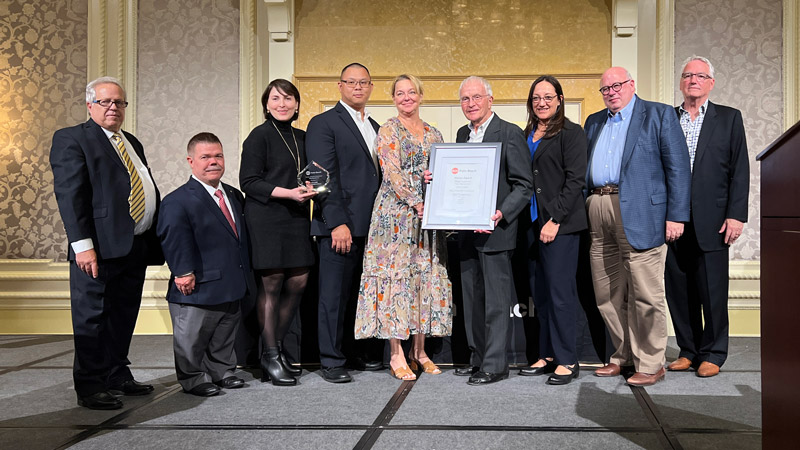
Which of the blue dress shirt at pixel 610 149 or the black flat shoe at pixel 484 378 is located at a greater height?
the blue dress shirt at pixel 610 149

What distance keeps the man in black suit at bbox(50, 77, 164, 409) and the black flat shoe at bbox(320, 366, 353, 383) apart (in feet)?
2.97

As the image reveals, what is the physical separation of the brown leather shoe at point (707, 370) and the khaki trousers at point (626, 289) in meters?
0.28

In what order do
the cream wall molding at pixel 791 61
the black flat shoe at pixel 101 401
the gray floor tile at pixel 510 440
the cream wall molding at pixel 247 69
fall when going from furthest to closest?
the cream wall molding at pixel 247 69
the cream wall molding at pixel 791 61
the black flat shoe at pixel 101 401
the gray floor tile at pixel 510 440

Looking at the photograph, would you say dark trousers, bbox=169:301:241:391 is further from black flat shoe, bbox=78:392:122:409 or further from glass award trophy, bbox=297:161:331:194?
glass award trophy, bbox=297:161:331:194

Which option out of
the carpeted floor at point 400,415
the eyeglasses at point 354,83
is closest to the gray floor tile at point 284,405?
the carpeted floor at point 400,415

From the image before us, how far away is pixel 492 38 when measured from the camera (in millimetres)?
5488

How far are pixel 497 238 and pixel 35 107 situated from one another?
13.2 ft

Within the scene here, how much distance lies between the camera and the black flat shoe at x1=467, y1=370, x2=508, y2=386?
3.34 m

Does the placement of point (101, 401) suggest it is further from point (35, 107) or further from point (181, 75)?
point (35, 107)

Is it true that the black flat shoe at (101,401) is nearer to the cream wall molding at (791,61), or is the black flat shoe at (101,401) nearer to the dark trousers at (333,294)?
the dark trousers at (333,294)

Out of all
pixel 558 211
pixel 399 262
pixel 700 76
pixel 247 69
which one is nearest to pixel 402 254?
pixel 399 262

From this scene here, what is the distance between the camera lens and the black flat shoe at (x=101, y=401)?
2.94 m

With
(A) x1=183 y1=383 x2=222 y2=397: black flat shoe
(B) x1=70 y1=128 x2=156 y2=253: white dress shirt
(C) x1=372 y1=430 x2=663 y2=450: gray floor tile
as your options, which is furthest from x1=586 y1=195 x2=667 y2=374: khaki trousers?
(B) x1=70 y1=128 x2=156 y2=253: white dress shirt

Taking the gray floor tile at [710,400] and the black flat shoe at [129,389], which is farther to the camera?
the black flat shoe at [129,389]
